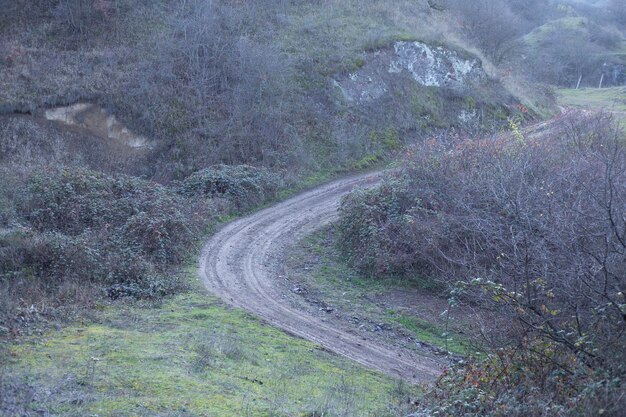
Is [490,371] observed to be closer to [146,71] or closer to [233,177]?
[233,177]

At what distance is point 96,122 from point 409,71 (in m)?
16.1

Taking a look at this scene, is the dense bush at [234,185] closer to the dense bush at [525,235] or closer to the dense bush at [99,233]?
the dense bush at [99,233]

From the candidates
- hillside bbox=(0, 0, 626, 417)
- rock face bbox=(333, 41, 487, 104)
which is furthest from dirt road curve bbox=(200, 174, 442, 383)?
rock face bbox=(333, 41, 487, 104)

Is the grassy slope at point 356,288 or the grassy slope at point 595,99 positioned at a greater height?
the grassy slope at point 595,99

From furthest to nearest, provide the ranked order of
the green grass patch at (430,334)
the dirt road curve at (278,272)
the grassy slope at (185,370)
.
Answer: the green grass patch at (430,334)
the dirt road curve at (278,272)
the grassy slope at (185,370)

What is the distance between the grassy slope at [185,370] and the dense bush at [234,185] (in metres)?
9.30

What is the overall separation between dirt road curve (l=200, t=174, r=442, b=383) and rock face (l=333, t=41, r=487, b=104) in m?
6.67

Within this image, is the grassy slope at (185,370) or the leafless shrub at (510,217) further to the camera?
the leafless shrub at (510,217)

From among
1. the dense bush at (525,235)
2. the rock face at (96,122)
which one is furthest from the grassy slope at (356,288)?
the rock face at (96,122)

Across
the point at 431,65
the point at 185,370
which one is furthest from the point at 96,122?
the point at 185,370

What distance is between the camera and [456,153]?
65.8 feet

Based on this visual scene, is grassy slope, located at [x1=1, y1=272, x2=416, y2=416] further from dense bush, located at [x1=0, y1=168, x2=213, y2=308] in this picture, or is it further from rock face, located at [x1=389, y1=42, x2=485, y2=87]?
rock face, located at [x1=389, y1=42, x2=485, y2=87]

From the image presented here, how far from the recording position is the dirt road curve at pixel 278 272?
1316cm

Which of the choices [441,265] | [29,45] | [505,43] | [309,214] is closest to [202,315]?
[441,265]
